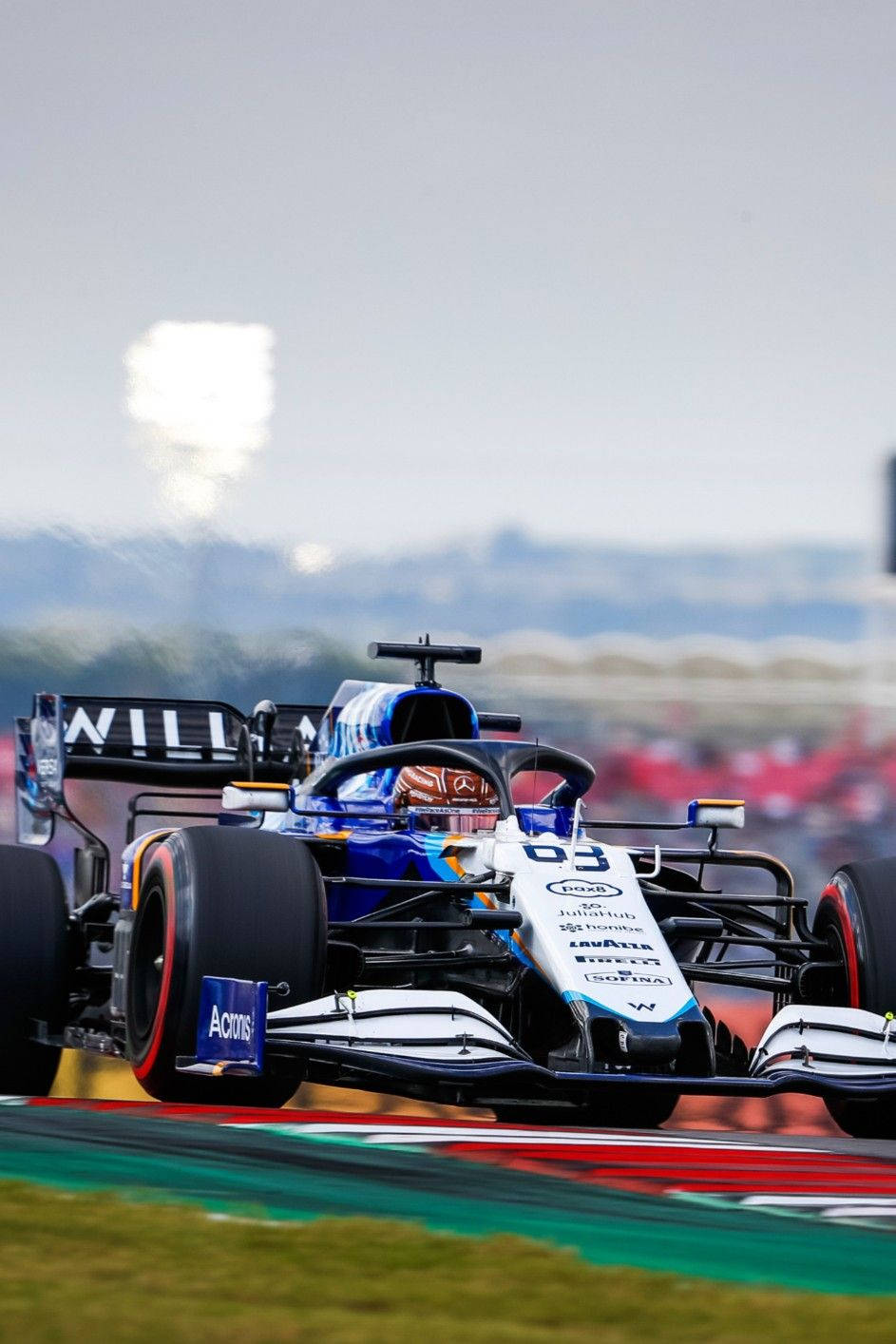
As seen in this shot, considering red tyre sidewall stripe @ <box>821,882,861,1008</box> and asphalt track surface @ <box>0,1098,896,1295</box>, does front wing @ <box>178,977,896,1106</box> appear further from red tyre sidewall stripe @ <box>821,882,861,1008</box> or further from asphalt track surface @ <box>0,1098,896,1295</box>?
red tyre sidewall stripe @ <box>821,882,861,1008</box>

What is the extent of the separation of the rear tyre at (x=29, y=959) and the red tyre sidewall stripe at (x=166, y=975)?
1.26 metres

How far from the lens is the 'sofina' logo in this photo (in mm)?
6738

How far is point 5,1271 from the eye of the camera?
342 cm

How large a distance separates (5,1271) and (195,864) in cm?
313

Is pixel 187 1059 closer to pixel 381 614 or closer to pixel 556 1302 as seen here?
pixel 556 1302

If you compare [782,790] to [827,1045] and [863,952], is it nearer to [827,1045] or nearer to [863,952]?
[863,952]

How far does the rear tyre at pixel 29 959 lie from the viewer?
308 inches

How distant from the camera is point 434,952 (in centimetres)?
707

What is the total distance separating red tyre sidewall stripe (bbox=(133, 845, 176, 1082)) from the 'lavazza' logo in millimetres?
174

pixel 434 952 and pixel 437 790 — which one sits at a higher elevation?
pixel 437 790

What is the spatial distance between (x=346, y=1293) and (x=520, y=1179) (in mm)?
1419

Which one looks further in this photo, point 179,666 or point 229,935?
point 179,666

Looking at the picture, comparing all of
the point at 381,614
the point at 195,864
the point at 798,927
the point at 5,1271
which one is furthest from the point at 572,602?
the point at 5,1271

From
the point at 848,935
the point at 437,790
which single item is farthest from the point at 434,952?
the point at 848,935
